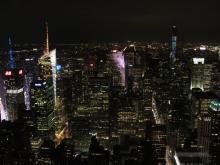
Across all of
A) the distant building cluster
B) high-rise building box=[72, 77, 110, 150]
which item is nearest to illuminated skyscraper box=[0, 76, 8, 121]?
the distant building cluster

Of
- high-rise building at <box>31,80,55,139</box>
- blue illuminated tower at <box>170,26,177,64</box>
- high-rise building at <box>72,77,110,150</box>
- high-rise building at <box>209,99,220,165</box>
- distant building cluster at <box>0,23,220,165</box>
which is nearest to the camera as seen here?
high-rise building at <box>209,99,220,165</box>

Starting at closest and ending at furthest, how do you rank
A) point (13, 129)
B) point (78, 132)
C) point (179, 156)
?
point (179, 156) < point (13, 129) < point (78, 132)

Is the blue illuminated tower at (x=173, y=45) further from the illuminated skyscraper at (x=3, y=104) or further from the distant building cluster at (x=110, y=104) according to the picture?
the illuminated skyscraper at (x=3, y=104)

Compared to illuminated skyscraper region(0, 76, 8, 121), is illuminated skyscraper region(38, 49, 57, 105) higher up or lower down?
higher up

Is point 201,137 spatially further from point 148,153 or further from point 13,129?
point 13,129

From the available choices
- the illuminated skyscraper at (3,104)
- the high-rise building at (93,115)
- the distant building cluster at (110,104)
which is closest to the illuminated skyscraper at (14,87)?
the distant building cluster at (110,104)

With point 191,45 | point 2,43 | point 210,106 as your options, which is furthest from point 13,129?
point 191,45

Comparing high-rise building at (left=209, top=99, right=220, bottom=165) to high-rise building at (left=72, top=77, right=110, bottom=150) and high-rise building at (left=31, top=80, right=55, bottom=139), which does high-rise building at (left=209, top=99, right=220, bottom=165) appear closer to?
high-rise building at (left=72, top=77, right=110, bottom=150)

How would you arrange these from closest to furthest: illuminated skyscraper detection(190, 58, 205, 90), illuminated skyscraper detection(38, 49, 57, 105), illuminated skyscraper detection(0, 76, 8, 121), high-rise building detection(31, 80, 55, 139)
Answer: high-rise building detection(31, 80, 55, 139) < illuminated skyscraper detection(0, 76, 8, 121) < illuminated skyscraper detection(38, 49, 57, 105) < illuminated skyscraper detection(190, 58, 205, 90)
